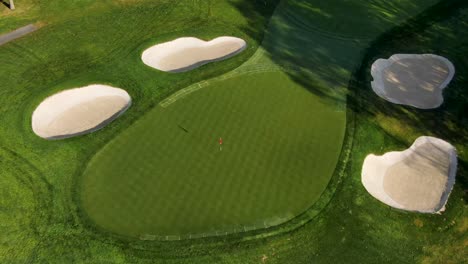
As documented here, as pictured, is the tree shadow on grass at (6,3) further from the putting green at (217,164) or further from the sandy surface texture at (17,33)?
the putting green at (217,164)

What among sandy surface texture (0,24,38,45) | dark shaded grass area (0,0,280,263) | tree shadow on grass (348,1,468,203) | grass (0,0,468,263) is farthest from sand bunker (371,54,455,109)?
sandy surface texture (0,24,38,45)

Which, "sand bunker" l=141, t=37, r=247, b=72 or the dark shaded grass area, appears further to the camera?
"sand bunker" l=141, t=37, r=247, b=72

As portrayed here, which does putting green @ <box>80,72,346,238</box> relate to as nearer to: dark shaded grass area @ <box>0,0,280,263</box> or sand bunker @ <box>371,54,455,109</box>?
dark shaded grass area @ <box>0,0,280,263</box>

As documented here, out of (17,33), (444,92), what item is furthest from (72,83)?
(444,92)

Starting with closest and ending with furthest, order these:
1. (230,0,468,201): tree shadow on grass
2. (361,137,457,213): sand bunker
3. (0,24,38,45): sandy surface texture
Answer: (361,137,457,213): sand bunker → (230,0,468,201): tree shadow on grass → (0,24,38,45): sandy surface texture

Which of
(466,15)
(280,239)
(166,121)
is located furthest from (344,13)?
(280,239)
